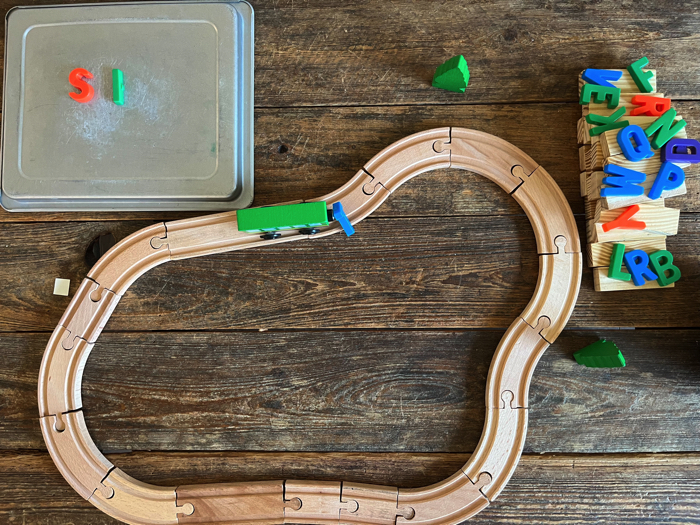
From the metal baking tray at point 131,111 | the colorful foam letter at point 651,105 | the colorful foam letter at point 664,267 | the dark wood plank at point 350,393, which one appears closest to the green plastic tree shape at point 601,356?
the dark wood plank at point 350,393

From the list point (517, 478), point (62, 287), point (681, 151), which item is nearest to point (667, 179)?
point (681, 151)

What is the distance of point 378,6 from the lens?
2.69 ft

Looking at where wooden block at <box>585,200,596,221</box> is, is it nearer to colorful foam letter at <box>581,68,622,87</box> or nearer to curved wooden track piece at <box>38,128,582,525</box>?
curved wooden track piece at <box>38,128,582,525</box>

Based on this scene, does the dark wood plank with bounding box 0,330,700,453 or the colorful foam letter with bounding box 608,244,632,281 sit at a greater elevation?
the colorful foam letter with bounding box 608,244,632,281

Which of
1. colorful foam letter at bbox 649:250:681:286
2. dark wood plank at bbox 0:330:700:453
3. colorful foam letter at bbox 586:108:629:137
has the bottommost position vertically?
dark wood plank at bbox 0:330:700:453

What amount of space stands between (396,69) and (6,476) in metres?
0.92

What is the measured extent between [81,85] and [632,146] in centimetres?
84

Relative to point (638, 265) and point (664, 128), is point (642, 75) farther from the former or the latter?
point (638, 265)

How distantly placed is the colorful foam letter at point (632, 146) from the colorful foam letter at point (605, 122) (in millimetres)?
21

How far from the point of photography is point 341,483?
2.45 feet

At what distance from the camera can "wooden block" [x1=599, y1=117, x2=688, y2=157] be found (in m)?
0.71

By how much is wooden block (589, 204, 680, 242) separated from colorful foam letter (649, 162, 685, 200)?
0.03 meters

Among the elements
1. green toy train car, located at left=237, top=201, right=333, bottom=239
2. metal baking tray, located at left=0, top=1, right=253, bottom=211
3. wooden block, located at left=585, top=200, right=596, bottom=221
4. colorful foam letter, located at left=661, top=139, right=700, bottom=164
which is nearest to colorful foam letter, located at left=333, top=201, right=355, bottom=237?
green toy train car, located at left=237, top=201, right=333, bottom=239

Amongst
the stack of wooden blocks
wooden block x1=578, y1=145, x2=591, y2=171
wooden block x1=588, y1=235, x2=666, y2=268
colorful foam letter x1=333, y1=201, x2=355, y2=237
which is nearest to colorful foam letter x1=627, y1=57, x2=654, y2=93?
the stack of wooden blocks
